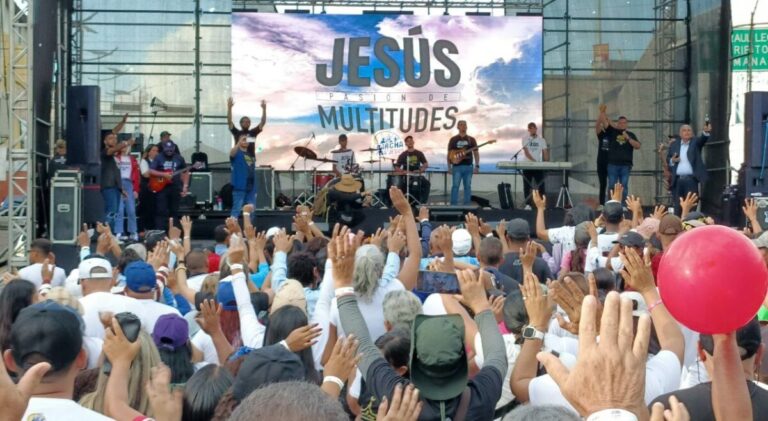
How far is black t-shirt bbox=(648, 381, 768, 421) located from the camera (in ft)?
9.83

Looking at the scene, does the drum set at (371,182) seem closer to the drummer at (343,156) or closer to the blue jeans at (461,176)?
the drummer at (343,156)

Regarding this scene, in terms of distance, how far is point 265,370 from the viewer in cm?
310

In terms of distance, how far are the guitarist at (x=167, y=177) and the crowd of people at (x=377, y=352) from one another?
9481mm

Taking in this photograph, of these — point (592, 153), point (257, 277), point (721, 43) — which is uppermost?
point (721, 43)

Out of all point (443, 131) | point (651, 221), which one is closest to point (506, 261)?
point (651, 221)

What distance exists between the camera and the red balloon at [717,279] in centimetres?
251

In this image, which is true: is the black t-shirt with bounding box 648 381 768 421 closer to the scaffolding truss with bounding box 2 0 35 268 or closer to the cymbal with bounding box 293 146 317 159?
the scaffolding truss with bounding box 2 0 35 268

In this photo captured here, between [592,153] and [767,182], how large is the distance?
4620 millimetres

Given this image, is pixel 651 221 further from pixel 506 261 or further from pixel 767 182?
pixel 767 182

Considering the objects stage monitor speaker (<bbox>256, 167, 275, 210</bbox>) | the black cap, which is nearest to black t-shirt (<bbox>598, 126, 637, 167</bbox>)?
stage monitor speaker (<bbox>256, 167, 275, 210</bbox>)

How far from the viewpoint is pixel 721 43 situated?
1702cm

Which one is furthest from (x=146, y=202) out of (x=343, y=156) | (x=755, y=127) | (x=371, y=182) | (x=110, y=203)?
(x=755, y=127)

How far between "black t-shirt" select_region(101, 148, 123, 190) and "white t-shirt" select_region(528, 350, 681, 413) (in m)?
11.3

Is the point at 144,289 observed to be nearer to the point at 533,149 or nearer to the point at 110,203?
the point at 110,203
